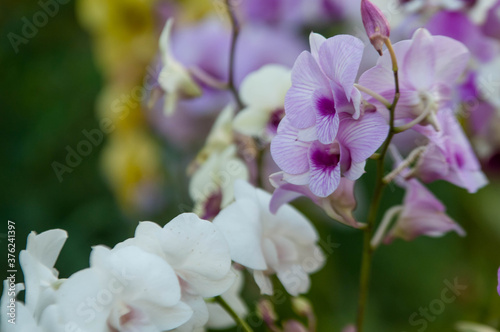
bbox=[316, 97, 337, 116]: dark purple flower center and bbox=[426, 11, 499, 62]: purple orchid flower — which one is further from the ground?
bbox=[316, 97, 337, 116]: dark purple flower center

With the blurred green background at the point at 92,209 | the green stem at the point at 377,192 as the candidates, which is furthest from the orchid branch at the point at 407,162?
the blurred green background at the point at 92,209

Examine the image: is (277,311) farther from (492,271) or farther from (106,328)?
(106,328)

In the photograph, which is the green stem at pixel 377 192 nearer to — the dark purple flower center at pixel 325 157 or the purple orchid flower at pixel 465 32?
the dark purple flower center at pixel 325 157

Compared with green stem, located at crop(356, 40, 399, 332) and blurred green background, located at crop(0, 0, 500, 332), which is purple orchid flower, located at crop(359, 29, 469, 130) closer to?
green stem, located at crop(356, 40, 399, 332)

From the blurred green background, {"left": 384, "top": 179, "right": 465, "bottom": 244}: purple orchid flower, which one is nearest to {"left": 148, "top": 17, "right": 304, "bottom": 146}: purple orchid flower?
the blurred green background

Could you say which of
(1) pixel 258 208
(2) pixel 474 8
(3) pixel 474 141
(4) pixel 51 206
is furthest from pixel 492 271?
(4) pixel 51 206

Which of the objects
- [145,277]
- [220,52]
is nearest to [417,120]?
[145,277]

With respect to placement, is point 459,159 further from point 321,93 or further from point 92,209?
point 92,209
